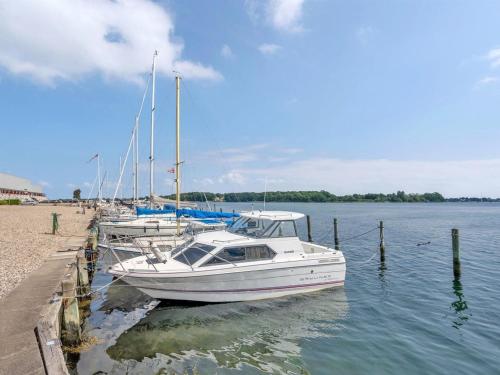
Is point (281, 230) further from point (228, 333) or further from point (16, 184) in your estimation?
point (16, 184)

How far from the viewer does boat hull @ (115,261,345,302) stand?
1089 cm

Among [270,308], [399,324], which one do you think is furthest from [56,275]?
[399,324]

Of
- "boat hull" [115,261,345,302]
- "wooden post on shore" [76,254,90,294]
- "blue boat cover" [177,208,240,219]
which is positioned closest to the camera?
"boat hull" [115,261,345,302]

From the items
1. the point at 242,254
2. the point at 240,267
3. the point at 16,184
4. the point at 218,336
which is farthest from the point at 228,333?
the point at 16,184

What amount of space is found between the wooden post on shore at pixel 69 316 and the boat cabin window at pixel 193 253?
12.6 feet

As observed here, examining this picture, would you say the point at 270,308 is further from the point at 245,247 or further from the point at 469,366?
the point at 469,366

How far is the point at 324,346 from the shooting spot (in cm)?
894

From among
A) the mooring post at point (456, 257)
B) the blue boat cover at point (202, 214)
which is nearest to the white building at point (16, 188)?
the blue boat cover at point (202, 214)

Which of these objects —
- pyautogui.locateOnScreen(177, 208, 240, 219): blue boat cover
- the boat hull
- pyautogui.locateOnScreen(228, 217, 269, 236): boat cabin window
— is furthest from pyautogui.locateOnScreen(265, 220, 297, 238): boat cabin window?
pyautogui.locateOnScreen(177, 208, 240, 219): blue boat cover

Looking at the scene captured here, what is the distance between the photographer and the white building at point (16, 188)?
84.0 m

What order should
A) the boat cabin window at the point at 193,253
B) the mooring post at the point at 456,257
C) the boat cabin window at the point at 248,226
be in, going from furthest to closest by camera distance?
the mooring post at the point at 456,257 < the boat cabin window at the point at 248,226 < the boat cabin window at the point at 193,253

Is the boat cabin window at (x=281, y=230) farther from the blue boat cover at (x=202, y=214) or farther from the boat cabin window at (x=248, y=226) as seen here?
the blue boat cover at (x=202, y=214)

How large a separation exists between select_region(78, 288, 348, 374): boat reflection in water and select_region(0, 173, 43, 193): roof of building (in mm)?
93404

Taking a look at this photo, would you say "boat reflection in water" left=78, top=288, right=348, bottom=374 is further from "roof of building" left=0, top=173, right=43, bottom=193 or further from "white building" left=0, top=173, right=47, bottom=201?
"roof of building" left=0, top=173, right=43, bottom=193
